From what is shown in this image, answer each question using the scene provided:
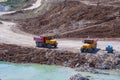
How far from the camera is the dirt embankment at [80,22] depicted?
68875mm

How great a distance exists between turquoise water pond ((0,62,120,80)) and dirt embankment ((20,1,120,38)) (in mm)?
13786

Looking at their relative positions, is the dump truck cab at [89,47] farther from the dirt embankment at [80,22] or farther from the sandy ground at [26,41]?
the dirt embankment at [80,22]

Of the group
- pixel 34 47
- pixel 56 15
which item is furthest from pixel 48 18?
pixel 34 47

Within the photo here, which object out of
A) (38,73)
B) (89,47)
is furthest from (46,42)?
(38,73)

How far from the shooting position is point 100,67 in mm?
54062

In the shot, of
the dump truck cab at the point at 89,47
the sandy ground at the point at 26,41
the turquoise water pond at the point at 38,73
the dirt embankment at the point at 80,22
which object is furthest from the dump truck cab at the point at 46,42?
the dirt embankment at the point at 80,22

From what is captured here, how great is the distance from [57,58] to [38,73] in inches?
194

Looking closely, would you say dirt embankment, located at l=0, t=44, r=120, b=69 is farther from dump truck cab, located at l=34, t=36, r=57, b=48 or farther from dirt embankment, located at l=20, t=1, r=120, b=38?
dirt embankment, located at l=20, t=1, r=120, b=38

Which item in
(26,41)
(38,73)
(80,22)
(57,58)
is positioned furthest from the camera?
(80,22)

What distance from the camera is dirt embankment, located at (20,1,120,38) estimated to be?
68875 mm

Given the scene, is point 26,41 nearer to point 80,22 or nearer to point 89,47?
point 80,22

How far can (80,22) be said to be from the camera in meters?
72.8

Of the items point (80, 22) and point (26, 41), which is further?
point (80, 22)

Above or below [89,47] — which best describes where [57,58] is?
below
